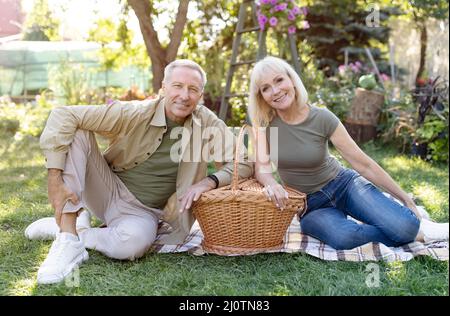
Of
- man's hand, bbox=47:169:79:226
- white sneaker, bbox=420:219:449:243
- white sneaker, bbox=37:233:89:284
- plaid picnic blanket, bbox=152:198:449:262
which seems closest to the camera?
white sneaker, bbox=37:233:89:284

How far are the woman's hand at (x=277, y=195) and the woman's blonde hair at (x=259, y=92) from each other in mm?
426

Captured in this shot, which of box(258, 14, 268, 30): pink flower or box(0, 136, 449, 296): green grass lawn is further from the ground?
box(258, 14, 268, 30): pink flower

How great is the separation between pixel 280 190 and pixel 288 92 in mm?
509

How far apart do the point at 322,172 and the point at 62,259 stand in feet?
4.24

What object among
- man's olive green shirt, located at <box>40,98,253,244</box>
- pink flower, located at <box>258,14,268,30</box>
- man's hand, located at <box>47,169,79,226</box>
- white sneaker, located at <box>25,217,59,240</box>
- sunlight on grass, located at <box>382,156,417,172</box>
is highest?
pink flower, located at <box>258,14,268,30</box>

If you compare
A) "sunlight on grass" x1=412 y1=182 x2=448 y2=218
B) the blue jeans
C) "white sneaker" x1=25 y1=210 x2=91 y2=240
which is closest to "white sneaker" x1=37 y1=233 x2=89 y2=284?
"white sneaker" x1=25 y1=210 x2=91 y2=240

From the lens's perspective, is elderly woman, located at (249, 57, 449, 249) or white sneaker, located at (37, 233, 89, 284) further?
elderly woman, located at (249, 57, 449, 249)

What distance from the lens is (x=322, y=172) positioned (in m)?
2.72

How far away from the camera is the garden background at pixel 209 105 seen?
217 cm

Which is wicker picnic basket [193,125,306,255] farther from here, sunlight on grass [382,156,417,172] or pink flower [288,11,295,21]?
pink flower [288,11,295,21]

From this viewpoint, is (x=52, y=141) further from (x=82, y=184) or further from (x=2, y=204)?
(x=2, y=204)

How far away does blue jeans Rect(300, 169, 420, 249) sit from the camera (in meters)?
2.51

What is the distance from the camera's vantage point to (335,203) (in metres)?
2.76

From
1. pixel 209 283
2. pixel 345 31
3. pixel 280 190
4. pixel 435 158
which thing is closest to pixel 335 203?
pixel 280 190
